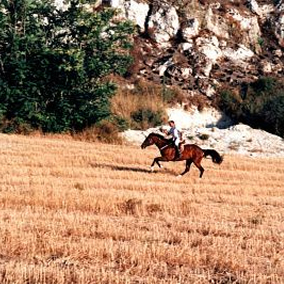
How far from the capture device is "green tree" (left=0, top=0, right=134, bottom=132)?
34812 mm

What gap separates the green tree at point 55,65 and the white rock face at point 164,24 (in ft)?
54.5

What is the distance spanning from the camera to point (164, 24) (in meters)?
53.6

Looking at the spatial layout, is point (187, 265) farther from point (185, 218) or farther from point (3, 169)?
point (3, 169)

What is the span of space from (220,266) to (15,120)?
93.9 ft

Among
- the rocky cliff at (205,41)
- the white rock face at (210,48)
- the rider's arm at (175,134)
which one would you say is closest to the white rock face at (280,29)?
the rocky cliff at (205,41)

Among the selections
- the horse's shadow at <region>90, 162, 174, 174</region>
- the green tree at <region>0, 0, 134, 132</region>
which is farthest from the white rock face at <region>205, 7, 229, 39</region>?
the horse's shadow at <region>90, 162, 174, 174</region>

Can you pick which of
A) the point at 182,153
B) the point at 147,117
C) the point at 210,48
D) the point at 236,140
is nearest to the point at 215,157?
the point at 182,153

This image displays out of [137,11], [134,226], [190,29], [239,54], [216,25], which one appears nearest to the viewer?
[134,226]

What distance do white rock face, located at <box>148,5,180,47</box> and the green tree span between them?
16611mm

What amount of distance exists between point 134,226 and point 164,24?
1767 inches

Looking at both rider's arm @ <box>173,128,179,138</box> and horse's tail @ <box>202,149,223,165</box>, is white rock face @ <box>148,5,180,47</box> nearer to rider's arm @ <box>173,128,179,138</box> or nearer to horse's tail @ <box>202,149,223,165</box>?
horse's tail @ <box>202,149,223,165</box>

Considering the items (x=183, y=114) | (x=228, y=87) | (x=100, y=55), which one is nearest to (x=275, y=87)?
(x=228, y=87)

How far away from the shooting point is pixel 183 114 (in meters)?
44.4

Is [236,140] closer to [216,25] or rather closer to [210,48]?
[210,48]
